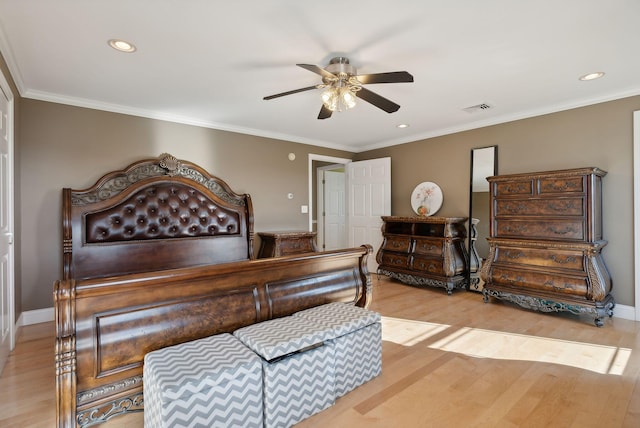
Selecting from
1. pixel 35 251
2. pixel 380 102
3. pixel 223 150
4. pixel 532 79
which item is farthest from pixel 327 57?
pixel 35 251

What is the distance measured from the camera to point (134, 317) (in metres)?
1.76

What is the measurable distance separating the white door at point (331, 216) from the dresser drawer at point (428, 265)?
2.57 metres

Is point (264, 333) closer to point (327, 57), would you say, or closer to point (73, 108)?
point (327, 57)

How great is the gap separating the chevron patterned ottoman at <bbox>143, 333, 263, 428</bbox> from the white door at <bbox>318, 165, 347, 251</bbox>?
5.46m

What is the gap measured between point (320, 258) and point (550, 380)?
1.82 m

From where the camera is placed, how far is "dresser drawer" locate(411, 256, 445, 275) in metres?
4.42

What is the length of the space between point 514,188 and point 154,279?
3.85m

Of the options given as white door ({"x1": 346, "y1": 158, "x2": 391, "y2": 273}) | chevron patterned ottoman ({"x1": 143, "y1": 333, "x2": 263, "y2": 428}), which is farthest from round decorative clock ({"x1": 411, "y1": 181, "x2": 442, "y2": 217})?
chevron patterned ottoman ({"x1": 143, "y1": 333, "x2": 263, "y2": 428})

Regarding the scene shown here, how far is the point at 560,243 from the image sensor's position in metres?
3.36

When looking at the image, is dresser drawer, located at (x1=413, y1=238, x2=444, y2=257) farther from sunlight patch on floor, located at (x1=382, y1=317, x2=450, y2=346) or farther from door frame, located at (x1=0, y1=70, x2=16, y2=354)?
door frame, located at (x1=0, y1=70, x2=16, y2=354)

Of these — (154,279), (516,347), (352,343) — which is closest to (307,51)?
(154,279)

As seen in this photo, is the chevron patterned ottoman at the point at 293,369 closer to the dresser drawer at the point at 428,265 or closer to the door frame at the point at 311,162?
the dresser drawer at the point at 428,265

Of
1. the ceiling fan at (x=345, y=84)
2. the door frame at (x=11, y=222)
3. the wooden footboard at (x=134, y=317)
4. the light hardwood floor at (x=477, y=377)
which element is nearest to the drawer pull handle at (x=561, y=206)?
the light hardwood floor at (x=477, y=377)

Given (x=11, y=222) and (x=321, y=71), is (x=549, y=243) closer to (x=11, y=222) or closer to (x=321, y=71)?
(x=321, y=71)
